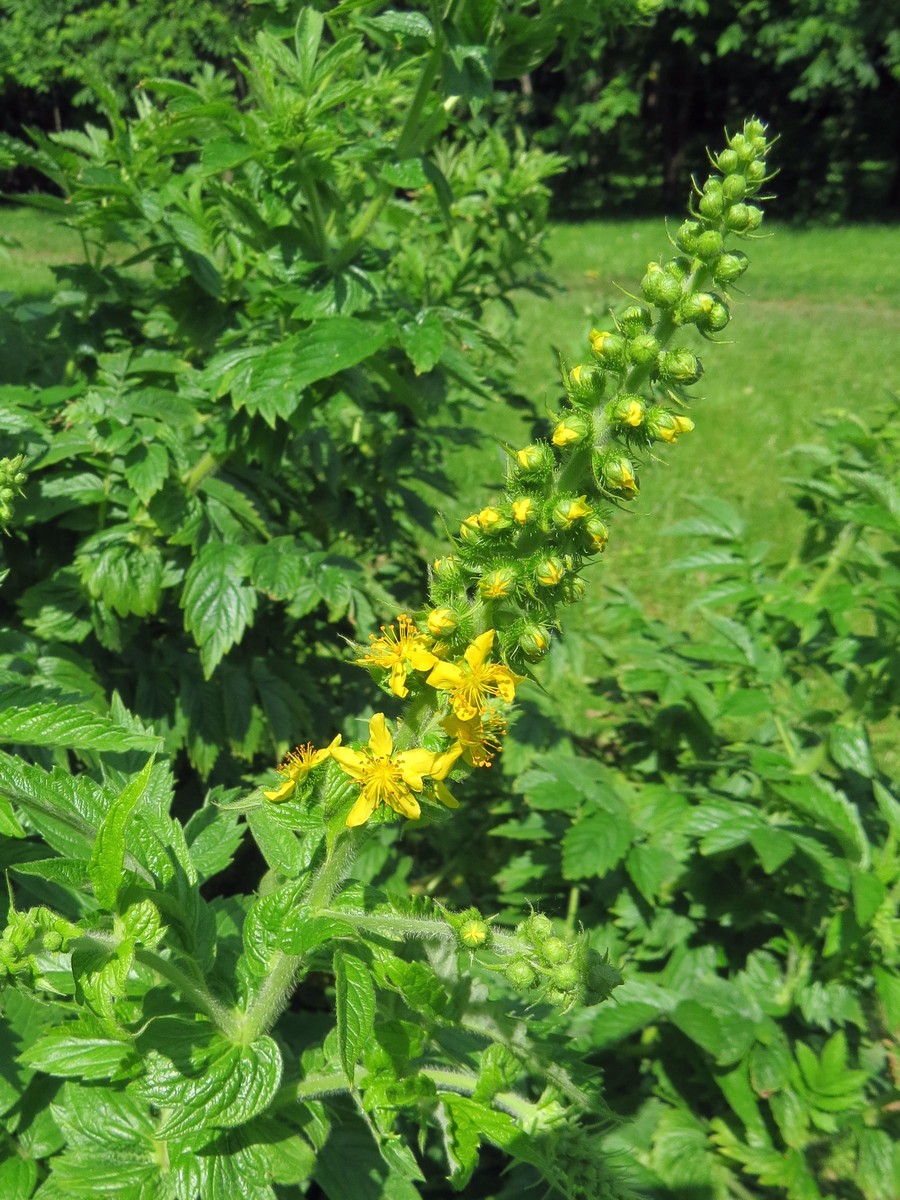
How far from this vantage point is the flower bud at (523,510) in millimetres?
1427

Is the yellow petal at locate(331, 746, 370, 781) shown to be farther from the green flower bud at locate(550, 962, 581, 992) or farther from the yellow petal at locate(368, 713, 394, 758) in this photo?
the green flower bud at locate(550, 962, 581, 992)

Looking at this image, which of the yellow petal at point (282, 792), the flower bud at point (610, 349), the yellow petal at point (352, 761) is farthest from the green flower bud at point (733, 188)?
the yellow petal at point (282, 792)

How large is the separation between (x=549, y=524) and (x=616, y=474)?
12 centimetres

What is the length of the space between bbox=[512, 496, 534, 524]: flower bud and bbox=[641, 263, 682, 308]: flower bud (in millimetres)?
→ 339

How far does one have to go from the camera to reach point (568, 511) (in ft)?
4.61

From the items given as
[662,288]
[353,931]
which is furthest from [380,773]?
[662,288]

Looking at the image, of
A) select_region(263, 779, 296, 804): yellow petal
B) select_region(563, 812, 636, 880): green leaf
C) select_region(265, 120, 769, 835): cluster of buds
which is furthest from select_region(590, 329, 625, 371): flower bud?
select_region(563, 812, 636, 880): green leaf

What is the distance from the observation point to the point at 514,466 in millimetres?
1533

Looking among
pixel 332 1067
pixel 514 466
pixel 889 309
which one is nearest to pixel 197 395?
pixel 514 466

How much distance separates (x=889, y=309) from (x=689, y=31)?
1092 centimetres

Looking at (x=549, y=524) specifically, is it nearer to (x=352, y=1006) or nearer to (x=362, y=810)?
(x=362, y=810)

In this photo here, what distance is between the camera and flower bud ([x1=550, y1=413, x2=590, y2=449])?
141 centimetres

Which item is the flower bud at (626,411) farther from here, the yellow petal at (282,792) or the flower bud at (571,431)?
the yellow petal at (282,792)

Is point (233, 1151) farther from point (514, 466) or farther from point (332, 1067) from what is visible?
point (514, 466)
